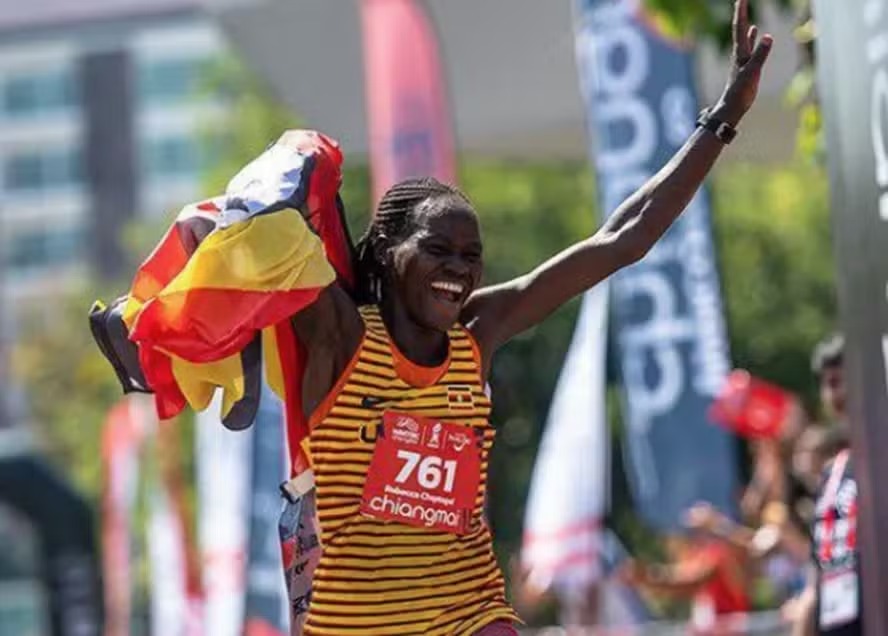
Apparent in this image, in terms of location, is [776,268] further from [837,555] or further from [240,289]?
[240,289]

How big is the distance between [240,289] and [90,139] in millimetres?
109849

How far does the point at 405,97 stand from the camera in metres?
15.4

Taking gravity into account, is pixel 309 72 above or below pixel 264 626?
above

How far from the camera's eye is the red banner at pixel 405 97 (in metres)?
15.1

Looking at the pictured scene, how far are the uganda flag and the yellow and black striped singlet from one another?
127mm

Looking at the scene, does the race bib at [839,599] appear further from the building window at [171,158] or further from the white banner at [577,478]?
the building window at [171,158]

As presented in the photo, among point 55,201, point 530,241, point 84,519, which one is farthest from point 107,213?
point 84,519

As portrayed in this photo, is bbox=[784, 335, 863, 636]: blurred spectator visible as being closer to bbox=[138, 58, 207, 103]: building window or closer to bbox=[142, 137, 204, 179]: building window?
bbox=[142, 137, 204, 179]: building window

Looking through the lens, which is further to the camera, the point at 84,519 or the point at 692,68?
the point at 84,519

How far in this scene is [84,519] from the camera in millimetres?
Result: 22719

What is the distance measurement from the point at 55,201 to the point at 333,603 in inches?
4391

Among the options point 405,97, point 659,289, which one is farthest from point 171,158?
point 659,289

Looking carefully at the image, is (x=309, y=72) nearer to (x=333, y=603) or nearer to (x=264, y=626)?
(x=264, y=626)

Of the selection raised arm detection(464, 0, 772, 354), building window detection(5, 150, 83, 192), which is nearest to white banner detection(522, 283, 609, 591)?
raised arm detection(464, 0, 772, 354)
